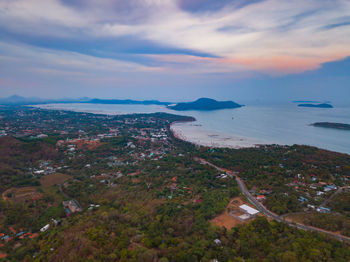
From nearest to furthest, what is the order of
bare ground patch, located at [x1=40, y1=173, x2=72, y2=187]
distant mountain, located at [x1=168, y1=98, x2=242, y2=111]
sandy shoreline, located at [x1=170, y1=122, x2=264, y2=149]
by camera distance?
bare ground patch, located at [x1=40, y1=173, x2=72, y2=187] < sandy shoreline, located at [x1=170, y1=122, x2=264, y2=149] < distant mountain, located at [x1=168, y1=98, x2=242, y2=111]

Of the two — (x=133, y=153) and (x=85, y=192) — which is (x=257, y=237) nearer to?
(x=85, y=192)

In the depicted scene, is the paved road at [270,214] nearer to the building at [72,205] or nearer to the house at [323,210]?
the house at [323,210]

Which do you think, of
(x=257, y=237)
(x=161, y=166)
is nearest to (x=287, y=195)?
(x=257, y=237)

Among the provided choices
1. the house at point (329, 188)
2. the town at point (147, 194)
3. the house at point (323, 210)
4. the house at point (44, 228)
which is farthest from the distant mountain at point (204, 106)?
the house at point (44, 228)

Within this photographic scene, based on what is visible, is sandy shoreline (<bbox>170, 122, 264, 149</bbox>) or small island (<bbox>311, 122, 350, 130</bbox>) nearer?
sandy shoreline (<bbox>170, 122, 264, 149</bbox>)

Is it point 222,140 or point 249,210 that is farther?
point 222,140

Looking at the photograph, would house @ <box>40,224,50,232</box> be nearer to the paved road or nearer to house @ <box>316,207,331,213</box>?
the paved road

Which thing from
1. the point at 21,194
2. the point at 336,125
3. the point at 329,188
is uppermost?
the point at 336,125

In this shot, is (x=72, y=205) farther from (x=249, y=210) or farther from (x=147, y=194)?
(x=249, y=210)

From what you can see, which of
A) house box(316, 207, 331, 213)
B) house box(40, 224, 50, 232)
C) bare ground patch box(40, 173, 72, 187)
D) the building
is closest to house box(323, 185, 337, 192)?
house box(316, 207, 331, 213)

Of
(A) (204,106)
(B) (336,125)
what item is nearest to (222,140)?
(B) (336,125)

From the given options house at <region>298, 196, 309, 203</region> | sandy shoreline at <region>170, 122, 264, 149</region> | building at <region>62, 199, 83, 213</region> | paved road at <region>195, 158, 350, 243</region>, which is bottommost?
building at <region>62, 199, 83, 213</region>

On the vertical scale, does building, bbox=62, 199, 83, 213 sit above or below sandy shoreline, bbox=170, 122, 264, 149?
below
